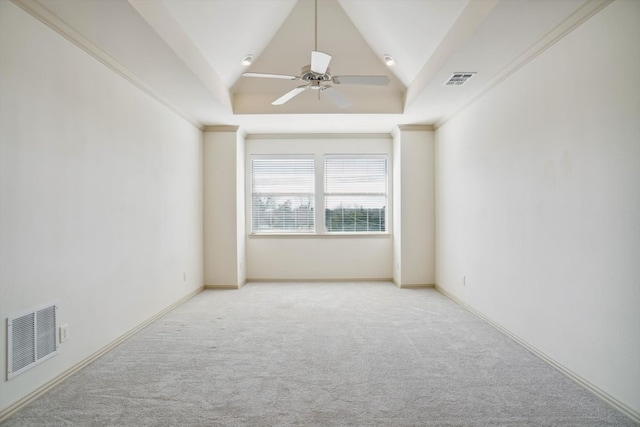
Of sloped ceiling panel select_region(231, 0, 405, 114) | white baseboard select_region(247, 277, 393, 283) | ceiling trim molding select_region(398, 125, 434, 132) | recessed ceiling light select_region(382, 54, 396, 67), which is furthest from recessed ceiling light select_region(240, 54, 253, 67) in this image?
white baseboard select_region(247, 277, 393, 283)

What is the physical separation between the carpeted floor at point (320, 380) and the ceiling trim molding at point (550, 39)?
A: 242 cm

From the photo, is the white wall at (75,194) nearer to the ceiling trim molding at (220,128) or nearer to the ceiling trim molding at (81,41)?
the ceiling trim molding at (81,41)

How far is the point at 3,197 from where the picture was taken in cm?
205

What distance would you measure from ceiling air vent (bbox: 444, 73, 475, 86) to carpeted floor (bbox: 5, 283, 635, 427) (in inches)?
98.4

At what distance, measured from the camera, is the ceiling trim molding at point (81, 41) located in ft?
7.31

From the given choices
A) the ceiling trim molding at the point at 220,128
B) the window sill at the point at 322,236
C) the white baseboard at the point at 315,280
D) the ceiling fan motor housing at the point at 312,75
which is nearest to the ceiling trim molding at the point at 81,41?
the ceiling trim molding at the point at 220,128

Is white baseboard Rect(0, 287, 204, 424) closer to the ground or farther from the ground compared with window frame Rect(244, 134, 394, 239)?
closer to the ground

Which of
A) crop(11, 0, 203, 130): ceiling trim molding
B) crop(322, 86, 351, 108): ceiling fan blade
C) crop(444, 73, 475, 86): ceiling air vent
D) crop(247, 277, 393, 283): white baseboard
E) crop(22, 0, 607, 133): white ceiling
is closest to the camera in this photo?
crop(11, 0, 203, 130): ceiling trim molding

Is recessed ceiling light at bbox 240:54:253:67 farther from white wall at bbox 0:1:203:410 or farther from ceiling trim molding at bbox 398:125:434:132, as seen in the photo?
ceiling trim molding at bbox 398:125:434:132

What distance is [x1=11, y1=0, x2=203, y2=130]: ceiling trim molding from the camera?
7.31ft

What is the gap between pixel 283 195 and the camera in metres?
6.18

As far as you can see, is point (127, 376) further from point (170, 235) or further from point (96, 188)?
point (170, 235)

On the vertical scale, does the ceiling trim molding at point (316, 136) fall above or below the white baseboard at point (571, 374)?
above

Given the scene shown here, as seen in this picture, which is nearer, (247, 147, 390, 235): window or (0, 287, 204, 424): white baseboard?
(0, 287, 204, 424): white baseboard
